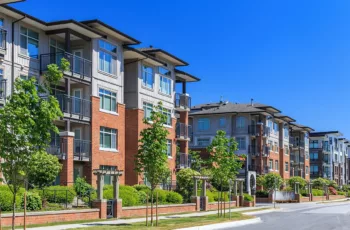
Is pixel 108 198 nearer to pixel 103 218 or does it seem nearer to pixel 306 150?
pixel 103 218

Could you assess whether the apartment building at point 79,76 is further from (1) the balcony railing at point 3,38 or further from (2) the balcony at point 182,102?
(2) the balcony at point 182,102

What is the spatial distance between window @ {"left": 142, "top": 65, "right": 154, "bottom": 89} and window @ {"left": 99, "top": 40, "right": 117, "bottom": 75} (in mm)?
4576

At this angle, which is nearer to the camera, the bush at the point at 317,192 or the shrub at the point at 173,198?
the shrub at the point at 173,198

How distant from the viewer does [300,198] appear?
70.4 m

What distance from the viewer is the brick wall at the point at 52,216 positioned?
22906 mm

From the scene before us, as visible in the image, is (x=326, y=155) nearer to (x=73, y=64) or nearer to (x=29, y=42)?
(x=73, y=64)

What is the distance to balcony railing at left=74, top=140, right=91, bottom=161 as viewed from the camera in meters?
37.5

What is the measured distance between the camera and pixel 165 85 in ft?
167

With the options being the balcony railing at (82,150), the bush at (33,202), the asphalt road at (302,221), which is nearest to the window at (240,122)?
the asphalt road at (302,221)

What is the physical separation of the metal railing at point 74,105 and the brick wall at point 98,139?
0.59 metres

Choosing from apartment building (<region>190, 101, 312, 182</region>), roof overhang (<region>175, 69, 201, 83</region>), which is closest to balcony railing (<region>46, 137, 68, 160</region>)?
roof overhang (<region>175, 69, 201, 83</region>)

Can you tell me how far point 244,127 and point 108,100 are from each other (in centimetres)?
3726

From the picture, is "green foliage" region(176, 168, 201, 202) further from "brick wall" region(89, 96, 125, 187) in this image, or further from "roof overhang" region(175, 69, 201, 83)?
"roof overhang" region(175, 69, 201, 83)

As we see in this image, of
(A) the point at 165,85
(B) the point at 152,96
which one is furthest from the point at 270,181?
(B) the point at 152,96
